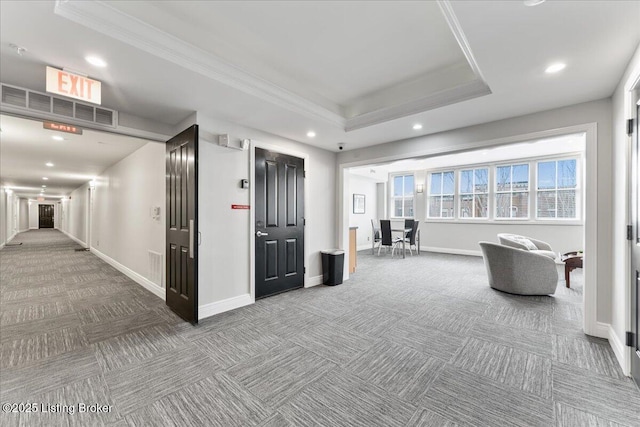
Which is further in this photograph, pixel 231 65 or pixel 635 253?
pixel 231 65

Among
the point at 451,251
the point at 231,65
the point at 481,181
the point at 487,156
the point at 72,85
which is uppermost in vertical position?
the point at 487,156

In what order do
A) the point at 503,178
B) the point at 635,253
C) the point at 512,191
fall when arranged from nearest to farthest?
the point at 635,253
the point at 512,191
the point at 503,178

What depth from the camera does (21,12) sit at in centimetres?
165

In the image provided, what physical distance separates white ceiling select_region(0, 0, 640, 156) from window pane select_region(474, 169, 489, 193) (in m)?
5.25

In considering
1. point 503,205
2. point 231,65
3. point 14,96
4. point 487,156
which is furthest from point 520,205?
point 14,96

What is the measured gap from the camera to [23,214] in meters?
17.3

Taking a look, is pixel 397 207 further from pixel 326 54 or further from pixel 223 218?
pixel 326 54

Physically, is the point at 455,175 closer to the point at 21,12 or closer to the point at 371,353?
the point at 371,353

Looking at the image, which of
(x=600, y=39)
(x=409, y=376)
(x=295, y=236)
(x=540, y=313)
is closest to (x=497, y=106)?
(x=600, y=39)

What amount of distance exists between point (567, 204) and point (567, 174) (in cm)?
75

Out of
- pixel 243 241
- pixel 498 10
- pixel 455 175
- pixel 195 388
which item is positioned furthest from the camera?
pixel 455 175

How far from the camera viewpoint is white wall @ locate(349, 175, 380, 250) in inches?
351

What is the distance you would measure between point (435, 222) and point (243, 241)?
685cm

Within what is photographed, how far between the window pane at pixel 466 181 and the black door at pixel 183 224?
782 centimetres
